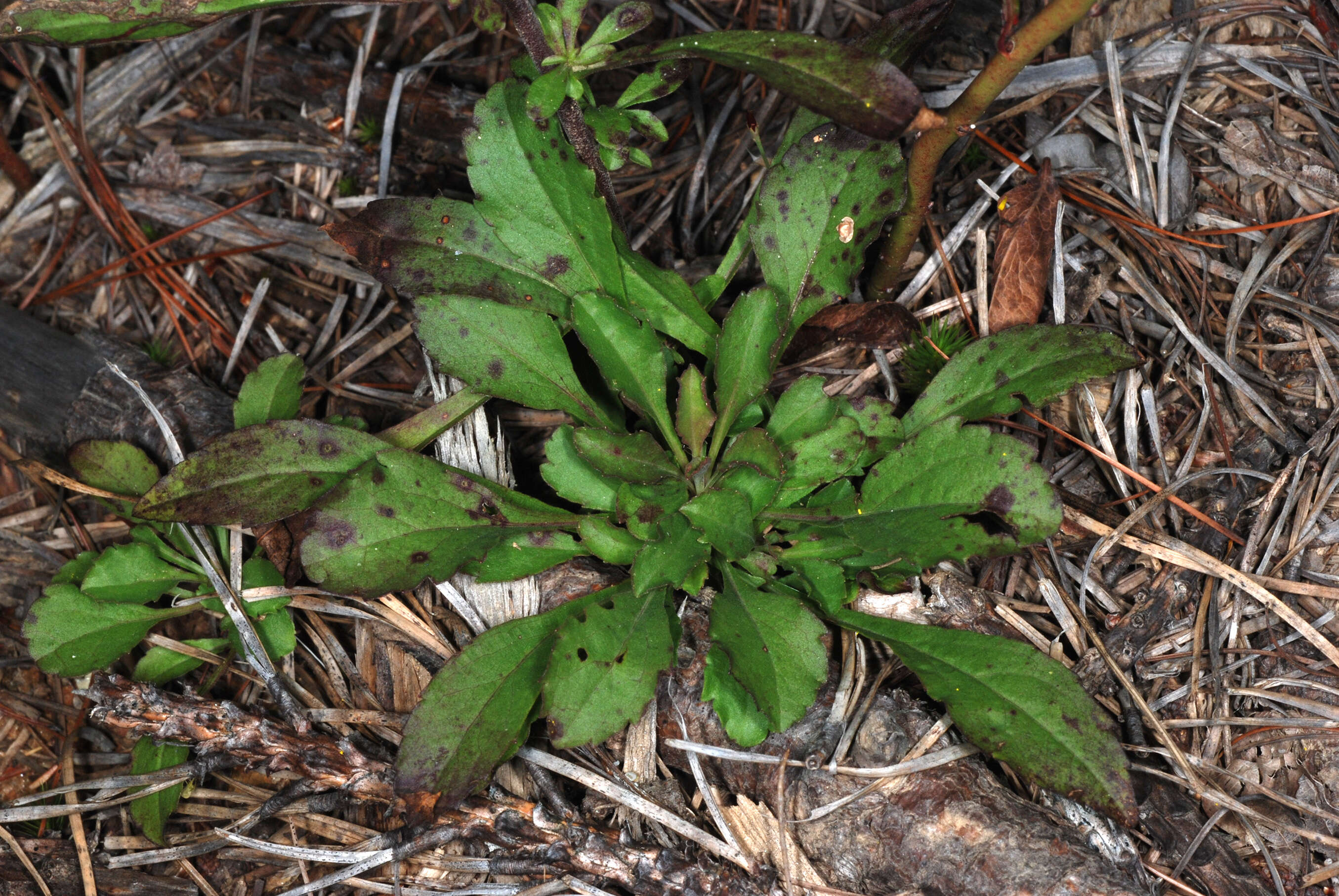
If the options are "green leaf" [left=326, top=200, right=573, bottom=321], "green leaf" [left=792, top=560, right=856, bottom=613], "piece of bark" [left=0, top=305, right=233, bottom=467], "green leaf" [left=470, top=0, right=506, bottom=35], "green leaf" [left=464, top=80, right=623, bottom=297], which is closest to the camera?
"green leaf" [left=470, top=0, right=506, bottom=35]

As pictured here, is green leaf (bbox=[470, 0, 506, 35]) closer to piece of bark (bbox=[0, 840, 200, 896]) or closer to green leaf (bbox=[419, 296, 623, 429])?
green leaf (bbox=[419, 296, 623, 429])

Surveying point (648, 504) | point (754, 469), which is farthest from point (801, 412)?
point (648, 504)

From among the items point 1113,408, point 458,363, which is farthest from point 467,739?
point 1113,408

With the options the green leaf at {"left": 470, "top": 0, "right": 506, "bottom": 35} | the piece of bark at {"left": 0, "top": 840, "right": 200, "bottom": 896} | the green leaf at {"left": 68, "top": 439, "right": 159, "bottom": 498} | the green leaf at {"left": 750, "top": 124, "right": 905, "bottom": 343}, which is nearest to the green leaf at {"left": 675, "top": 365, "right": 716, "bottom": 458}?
the green leaf at {"left": 750, "top": 124, "right": 905, "bottom": 343}

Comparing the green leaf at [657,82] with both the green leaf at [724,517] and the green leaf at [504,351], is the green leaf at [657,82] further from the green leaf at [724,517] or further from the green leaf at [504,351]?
the green leaf at [724,517]

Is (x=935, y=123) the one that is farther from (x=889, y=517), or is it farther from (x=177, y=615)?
(x=177, y=615)
